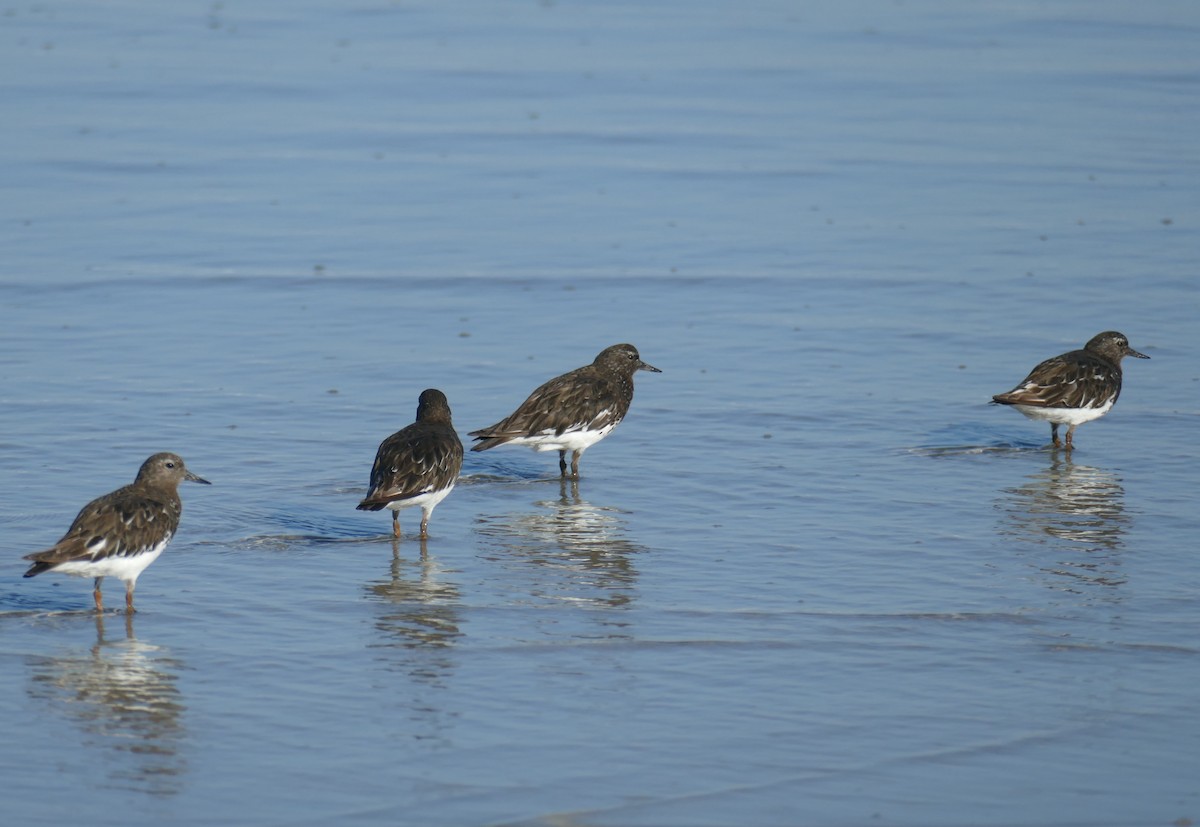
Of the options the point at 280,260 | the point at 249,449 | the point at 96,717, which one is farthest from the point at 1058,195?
the point at 96,717

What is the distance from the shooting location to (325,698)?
893cm

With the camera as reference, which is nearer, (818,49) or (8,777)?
(8,777)

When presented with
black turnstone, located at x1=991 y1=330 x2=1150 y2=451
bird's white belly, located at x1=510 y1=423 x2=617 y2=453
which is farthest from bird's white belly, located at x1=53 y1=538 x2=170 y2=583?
black turnstone, located at x1=991 y1=330 x2=1150 y2=451

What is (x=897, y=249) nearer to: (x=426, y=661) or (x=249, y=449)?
(x=249, y=449)

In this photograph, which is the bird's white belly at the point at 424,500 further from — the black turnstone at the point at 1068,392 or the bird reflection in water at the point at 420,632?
the black turnstone at the point at 1068,392

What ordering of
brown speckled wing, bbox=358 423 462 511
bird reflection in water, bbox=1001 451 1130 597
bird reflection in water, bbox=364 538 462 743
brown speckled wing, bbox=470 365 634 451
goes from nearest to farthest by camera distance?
1. bird reflection in water, bbox=364 538 462 743
2. bird reflection in water, bbox=1001 451 1130 597
3. brown speckled wing, bbox=358 423 462 511
4. brown speckled wing, bbox=470 365 634 451

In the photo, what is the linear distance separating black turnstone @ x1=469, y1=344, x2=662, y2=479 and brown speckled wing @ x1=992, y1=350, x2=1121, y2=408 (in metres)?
3.03

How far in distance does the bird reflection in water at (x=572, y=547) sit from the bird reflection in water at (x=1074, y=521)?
258 centimetres

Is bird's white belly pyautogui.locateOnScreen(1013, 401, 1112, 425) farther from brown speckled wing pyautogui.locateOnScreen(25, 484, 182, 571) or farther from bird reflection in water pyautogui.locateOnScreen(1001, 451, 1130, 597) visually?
brown speckled wing pyautogui.locateOnScreen(25, 484, 182, 571)

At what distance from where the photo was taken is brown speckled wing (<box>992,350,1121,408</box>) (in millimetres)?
14141

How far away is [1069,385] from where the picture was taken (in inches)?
558

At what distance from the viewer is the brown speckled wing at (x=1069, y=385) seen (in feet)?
46.4

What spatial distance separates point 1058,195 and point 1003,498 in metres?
10.3

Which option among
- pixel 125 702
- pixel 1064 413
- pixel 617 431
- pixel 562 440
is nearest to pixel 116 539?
pixel 125 702
